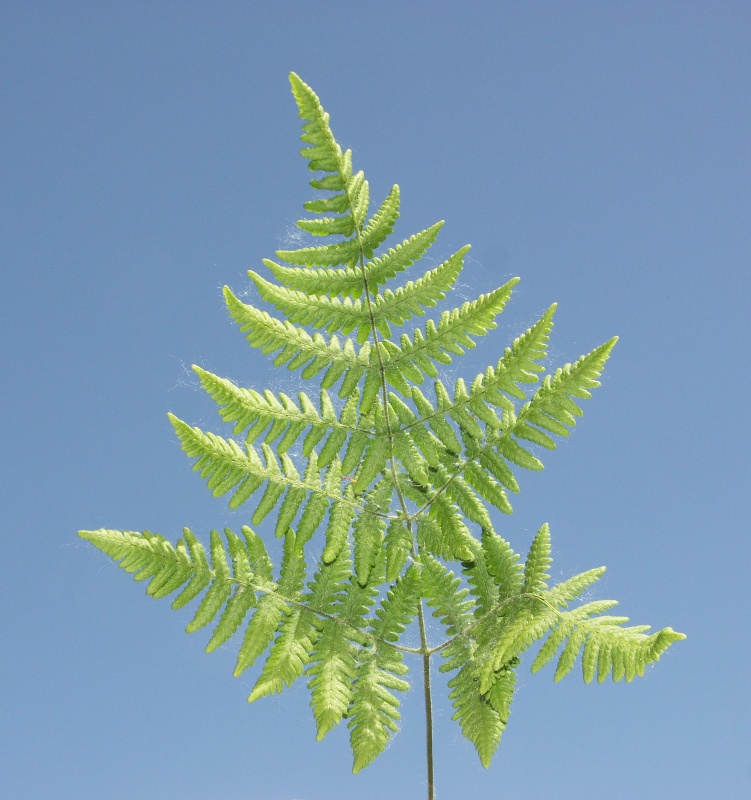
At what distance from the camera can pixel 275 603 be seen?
10.2ft

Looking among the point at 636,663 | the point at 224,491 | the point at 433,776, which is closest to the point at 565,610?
the point at 636,663

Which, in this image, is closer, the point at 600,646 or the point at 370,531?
the point at 600,646

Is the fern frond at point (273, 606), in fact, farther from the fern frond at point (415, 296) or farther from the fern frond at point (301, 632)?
the fern frond at point (415, 296)

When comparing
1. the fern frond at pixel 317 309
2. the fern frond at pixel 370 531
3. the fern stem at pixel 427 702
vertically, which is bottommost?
the fern stem at pixel 427 702

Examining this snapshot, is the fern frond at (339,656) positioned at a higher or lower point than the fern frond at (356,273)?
lower

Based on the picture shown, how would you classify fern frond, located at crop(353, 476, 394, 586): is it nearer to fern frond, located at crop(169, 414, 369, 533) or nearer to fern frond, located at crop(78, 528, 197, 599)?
fern frond, located at crop(169, 414, 369, 533)

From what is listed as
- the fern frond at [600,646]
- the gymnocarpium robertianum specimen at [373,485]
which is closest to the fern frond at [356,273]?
the gymnocarpium robertianum specimen at [373,485]

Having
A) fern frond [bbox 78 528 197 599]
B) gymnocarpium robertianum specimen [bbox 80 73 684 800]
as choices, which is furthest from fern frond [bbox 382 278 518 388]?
fern frond [bbox 78 528 197 599]

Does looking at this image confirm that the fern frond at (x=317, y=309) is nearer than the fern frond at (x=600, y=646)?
No

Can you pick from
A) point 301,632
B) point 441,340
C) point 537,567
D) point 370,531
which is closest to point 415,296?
point 441,340

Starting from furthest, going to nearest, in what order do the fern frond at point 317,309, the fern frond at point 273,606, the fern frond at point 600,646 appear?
the fern frond at point 317,309
the fern frond at point 273,606
the fern frond at point 600,646

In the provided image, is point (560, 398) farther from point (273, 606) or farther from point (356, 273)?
point (273, 606)

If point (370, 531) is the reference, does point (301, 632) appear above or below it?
below

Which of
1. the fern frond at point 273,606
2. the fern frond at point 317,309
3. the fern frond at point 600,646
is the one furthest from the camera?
the fern frond at point 317,309
